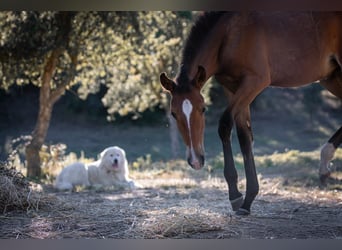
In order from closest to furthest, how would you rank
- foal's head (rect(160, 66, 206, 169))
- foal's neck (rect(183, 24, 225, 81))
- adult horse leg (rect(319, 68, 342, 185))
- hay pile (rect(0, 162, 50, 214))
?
foal's head (rect(160, 66, 206, 169)) → foal's neck (rect(183, 24, 225, 81)) → hay pile (rect(0, 162, 50, 214)) → adult horse leg (rect(319, 68, 342, 185))

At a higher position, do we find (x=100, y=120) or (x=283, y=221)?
(x=100, y=120)

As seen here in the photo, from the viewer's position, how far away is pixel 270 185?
17.7 feet

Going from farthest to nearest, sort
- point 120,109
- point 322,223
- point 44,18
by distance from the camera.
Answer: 1. point 120,109
2. point 44,18
3. point 322,223

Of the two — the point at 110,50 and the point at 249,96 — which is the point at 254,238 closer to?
the point at 249,96

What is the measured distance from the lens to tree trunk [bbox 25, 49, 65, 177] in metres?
6.50

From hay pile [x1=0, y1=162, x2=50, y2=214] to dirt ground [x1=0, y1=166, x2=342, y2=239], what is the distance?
7 centimetres

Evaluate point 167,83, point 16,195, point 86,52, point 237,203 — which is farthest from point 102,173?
point 167,83

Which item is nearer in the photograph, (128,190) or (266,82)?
(266,82)

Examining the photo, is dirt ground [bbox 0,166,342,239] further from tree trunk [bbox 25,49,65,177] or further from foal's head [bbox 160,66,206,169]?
tree trunk [bbox 25,49,65,177]

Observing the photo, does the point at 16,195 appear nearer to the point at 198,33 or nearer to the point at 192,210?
the point at 192,210

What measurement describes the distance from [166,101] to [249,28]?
152 inches

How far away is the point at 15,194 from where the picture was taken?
4.11m

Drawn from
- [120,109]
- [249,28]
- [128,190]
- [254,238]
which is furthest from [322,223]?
[120,109]

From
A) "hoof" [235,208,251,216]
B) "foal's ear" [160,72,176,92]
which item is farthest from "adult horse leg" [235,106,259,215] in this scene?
"foal's ear" [160,72,176,92]
